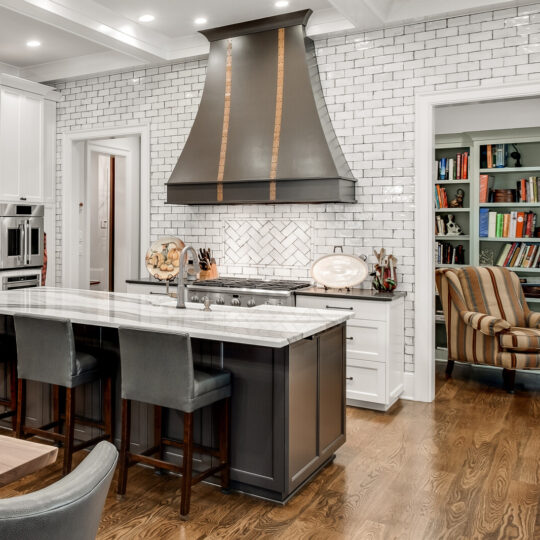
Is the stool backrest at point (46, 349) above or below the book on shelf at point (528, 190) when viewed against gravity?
below

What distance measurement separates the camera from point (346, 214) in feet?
16.5

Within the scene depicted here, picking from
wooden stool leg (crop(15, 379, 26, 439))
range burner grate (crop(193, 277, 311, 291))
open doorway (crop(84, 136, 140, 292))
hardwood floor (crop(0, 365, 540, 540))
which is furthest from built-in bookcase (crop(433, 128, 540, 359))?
wooden stool leg (crop(15, 379, 26, 439))

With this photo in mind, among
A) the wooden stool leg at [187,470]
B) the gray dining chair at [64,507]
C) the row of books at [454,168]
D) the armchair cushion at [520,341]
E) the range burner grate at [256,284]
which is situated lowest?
the wooden stool leg at [187,470]

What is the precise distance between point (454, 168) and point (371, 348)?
3128 millimetres

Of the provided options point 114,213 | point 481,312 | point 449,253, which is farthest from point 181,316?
point 114,213

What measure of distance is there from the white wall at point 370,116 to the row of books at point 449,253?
214 cm

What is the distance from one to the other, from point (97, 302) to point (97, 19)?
2.58 meters

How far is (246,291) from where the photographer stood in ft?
15.6

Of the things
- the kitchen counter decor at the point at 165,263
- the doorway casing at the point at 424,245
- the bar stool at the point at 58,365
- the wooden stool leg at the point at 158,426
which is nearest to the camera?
the bar stool at the point at 58,365

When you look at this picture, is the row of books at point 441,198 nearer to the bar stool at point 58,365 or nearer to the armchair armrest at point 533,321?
the armchair armrest at point 533,321

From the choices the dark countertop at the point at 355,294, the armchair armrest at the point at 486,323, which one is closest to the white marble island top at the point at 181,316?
the dark countertop at the point at 355,294

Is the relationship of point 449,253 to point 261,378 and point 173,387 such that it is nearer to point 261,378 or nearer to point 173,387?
point 261,378

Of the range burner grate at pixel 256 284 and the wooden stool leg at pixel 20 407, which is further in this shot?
the range burner grate at pixel 256 284

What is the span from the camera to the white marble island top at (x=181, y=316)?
2701 mm
